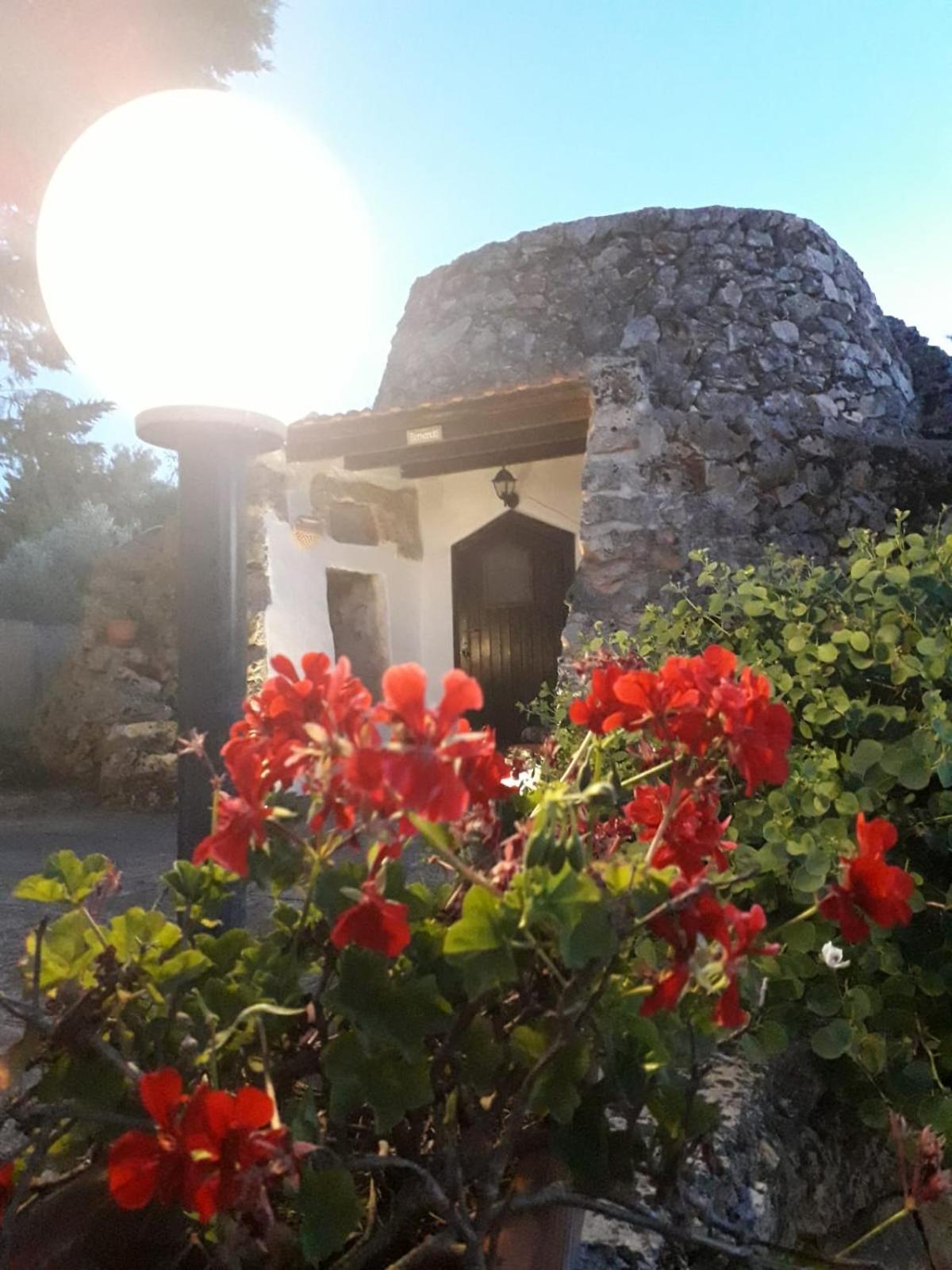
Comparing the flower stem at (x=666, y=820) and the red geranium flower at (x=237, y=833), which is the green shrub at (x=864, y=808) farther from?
the red geranium flower at (x=237, y=833)

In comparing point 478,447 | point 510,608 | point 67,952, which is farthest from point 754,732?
point 510,608

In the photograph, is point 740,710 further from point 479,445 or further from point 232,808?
point 479,445

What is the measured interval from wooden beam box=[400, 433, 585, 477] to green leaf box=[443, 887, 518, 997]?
5.66m

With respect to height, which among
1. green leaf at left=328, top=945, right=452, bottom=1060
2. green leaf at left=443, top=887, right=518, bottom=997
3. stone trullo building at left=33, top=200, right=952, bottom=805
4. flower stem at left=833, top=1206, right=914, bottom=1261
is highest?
stone trullo building at left=33, top=200, right=952, bottom=805

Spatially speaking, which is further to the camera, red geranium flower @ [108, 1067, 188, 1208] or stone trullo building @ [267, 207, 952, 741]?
stone trullo building @ [267, 207, 952, 741]

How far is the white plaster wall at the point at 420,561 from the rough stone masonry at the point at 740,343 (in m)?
0.83

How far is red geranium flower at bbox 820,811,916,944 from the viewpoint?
29.8 inches

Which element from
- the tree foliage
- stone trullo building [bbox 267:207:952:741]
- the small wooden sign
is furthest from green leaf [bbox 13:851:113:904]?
the tree foliage

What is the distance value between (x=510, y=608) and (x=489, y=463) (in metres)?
1.15

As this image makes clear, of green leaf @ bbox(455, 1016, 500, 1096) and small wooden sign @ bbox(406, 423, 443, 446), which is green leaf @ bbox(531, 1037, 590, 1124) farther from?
small wooden sign @ bbox(406, 423, 443, 446)

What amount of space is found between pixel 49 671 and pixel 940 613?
33.8 feet

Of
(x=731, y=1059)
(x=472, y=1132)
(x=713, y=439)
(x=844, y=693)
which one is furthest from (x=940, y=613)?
(x=713, y=439)

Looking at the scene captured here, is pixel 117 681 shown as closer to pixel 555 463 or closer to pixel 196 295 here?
pixel 555 463

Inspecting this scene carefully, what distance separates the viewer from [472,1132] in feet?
2.65
